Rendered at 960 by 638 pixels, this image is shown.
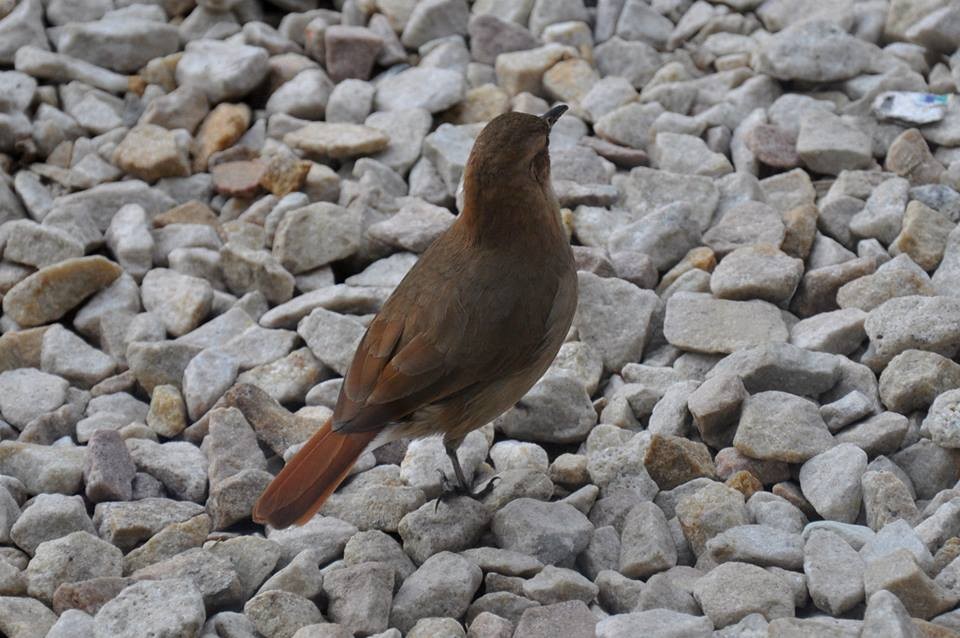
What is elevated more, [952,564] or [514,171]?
[514,171]

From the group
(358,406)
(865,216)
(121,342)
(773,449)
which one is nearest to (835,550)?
(773,449)

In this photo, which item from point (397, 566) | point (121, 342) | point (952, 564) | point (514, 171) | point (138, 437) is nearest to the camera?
point (952, 564)

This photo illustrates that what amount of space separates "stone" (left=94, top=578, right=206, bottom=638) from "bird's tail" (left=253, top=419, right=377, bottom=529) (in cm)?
32

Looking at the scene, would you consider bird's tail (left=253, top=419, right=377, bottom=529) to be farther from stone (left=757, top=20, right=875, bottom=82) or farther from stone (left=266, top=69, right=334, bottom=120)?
stone (left=757, top=20, right=875, bottom=82)

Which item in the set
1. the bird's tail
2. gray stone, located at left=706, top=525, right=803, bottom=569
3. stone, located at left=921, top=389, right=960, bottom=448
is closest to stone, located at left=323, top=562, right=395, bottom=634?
the bird's tail

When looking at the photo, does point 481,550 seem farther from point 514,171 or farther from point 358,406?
point 514,171

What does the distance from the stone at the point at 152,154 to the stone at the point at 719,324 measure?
215 cm

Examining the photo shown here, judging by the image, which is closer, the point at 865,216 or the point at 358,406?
the point at 358,406

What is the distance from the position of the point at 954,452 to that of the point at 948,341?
0.42 meters

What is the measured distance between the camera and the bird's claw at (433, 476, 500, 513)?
3740mm

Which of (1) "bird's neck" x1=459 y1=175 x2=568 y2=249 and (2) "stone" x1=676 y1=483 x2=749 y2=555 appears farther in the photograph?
(1) "bird's neck" x1=459 y1=175 x2=568 y2=249

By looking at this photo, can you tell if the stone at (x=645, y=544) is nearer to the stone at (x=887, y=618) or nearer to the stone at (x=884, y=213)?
the stone at (x=887, y=618)

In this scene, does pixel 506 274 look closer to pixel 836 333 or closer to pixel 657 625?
pixel 836 333

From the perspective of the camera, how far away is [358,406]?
3.62m
